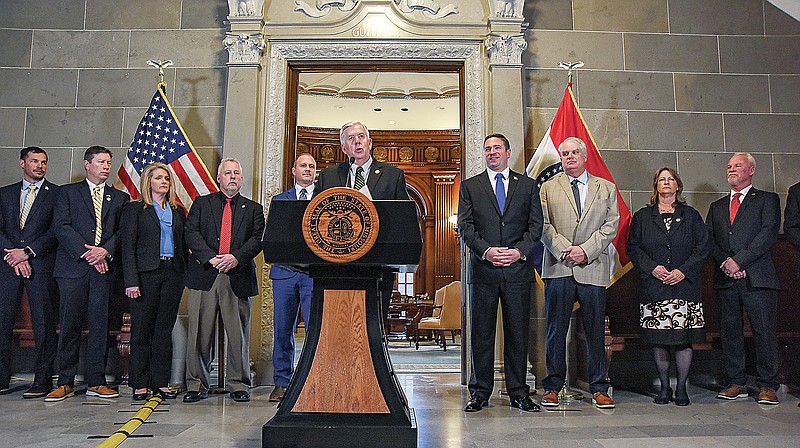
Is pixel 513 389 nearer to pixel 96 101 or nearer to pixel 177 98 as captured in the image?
pixel 177 98

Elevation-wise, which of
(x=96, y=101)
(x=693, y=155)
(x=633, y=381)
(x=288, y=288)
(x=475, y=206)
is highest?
(x=96, y=101)

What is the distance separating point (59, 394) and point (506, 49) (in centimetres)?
394

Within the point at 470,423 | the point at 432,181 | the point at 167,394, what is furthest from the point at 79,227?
the point at 432,181

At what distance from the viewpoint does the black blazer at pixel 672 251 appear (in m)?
4.21

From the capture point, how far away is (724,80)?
18.4 feet

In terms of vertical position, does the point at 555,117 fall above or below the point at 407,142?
below

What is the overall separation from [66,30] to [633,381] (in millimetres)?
5365

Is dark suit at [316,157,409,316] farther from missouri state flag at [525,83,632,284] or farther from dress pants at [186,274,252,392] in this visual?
missouri state flag at [525,83,632,284]

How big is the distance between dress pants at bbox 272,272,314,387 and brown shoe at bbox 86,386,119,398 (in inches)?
38.2

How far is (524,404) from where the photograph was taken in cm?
382

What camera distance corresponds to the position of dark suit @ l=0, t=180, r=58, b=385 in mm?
4387

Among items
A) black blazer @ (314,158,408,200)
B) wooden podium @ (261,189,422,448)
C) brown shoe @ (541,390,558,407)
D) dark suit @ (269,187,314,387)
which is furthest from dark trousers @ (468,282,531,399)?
wooden podium @ (261,189,422,448)

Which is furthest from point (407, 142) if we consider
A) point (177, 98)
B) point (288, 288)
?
point (288, 288)

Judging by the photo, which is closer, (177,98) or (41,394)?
(41,394)
